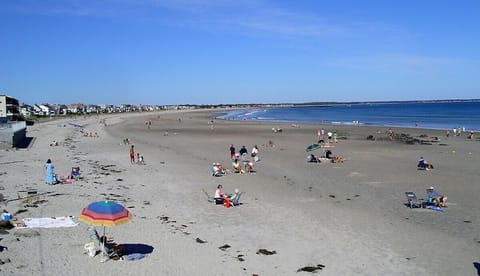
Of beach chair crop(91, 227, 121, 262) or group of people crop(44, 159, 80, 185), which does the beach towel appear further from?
group of people crop(44, 159, 80, 185)

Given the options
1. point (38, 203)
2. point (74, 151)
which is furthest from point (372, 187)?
point (74, 151)

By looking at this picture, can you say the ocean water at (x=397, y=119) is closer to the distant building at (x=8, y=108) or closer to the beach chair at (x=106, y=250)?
the distant building at (x=8, y=108)

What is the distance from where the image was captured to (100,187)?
65.4ft

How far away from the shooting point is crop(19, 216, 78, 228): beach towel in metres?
13.2

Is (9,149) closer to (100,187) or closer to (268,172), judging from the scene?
(100,187)

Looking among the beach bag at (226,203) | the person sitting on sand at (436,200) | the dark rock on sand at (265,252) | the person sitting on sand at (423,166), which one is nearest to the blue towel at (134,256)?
the dark rock on sand at (265,252)

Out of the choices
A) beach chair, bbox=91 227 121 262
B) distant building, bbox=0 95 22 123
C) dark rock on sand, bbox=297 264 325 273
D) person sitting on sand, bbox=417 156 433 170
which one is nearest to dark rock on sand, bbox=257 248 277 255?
dark rock on sand, bbox=297 264 325 273

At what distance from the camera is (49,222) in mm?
13602

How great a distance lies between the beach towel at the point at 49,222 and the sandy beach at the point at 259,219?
0.39 meters

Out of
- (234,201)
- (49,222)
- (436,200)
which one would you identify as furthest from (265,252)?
(436,200)

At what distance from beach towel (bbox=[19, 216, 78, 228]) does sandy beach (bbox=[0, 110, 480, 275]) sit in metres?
0.39

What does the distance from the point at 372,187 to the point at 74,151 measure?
2352 cm

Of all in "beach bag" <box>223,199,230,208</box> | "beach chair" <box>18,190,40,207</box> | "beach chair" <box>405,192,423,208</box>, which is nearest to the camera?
"beach chair" <box>18,190,40,207</box>

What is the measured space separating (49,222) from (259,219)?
6.56 m
